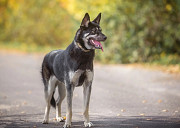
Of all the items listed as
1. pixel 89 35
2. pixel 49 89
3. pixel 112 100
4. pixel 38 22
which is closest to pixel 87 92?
pixel 49 89

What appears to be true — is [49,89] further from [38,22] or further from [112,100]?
[38,22]

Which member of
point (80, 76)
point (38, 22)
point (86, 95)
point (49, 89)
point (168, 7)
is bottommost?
point (86, 95)

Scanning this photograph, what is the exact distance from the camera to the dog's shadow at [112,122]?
707 cm

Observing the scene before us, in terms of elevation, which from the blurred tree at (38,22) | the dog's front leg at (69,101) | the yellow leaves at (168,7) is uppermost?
the blurred tree at (38,22)

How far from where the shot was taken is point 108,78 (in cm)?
1435

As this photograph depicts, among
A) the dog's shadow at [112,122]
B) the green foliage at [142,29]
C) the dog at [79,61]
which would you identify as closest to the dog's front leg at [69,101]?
the dog at [79,61]

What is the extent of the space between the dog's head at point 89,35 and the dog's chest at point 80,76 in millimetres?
473

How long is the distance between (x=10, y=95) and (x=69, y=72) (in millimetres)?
4988

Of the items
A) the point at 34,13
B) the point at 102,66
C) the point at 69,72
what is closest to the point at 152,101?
the point at 69,72

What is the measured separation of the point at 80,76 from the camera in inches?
265

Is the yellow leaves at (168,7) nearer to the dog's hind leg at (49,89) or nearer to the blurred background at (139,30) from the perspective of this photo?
the blurred background at (139,30)

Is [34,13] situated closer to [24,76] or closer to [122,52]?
[122,52]

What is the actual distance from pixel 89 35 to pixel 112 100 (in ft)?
13.1

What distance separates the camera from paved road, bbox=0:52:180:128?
24.7ft
